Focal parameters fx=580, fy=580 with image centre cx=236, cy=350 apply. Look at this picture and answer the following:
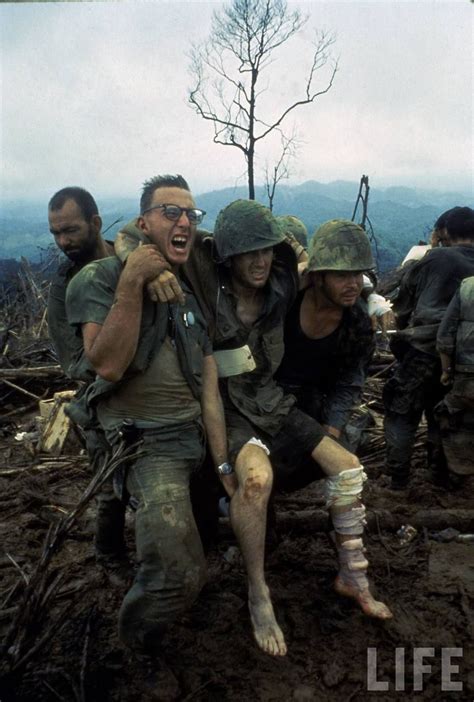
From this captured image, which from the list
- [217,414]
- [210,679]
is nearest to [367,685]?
[210,679]

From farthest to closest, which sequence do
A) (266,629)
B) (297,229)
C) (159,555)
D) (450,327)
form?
(297,229) → (450,327) → (266,629) → (159,555)

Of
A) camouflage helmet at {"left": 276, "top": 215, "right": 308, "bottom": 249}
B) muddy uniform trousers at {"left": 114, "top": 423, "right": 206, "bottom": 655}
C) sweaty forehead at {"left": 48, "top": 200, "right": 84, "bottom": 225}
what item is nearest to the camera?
muddy uniform trousers at {"left": 114, "top": 423, "right": 206, "bottom": 655}

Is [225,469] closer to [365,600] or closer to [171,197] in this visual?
[365,600]

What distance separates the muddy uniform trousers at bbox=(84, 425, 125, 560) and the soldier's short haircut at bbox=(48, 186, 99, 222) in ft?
5.82

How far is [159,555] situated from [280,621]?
1.13 meters

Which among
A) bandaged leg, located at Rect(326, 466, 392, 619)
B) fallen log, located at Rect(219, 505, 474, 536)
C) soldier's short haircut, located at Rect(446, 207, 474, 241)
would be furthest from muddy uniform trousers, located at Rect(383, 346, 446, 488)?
bandaged leg, located at Rect(326, 466, 392, 619)

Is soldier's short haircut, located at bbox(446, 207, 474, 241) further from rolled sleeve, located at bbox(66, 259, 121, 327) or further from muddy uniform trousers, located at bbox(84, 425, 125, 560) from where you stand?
muddy uniform trousers, located at bbox(84, 425, 125, 560)

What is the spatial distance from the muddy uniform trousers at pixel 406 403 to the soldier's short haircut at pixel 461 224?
3.85ft

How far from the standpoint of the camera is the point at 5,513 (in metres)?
5.05

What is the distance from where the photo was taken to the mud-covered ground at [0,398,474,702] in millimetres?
2875

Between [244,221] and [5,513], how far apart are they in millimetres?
3421

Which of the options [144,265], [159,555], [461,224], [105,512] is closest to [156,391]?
[144,265]

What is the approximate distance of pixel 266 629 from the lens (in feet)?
9.84

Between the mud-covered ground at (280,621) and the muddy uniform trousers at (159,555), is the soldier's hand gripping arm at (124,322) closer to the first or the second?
the muddy uniform trousers at (159,555)
